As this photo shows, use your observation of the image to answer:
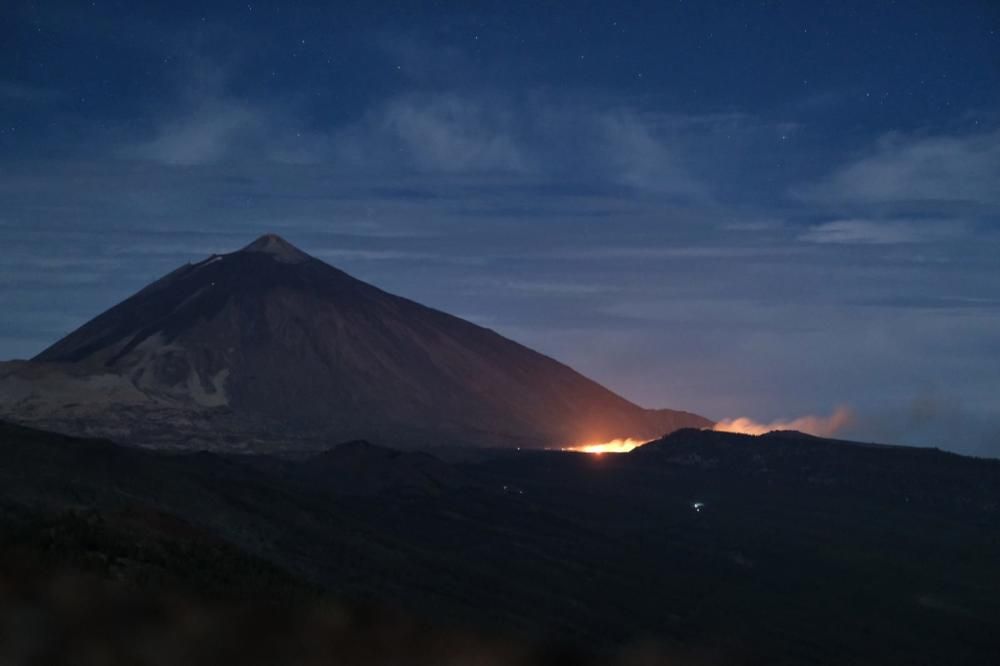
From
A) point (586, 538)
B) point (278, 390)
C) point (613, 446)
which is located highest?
point (278, 390)

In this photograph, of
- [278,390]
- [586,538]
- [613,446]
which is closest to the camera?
[586,538]

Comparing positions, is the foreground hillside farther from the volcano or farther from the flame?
the flame

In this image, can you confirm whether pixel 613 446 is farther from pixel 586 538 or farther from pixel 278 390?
pixel 586 538

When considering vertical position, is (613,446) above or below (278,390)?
below

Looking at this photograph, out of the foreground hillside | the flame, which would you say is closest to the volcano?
the flame

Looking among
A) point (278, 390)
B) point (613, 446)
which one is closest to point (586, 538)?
point (613, 446)

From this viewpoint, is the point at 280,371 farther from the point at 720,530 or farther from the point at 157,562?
the point at 157,562

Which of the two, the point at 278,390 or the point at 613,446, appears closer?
the point at 278,390
